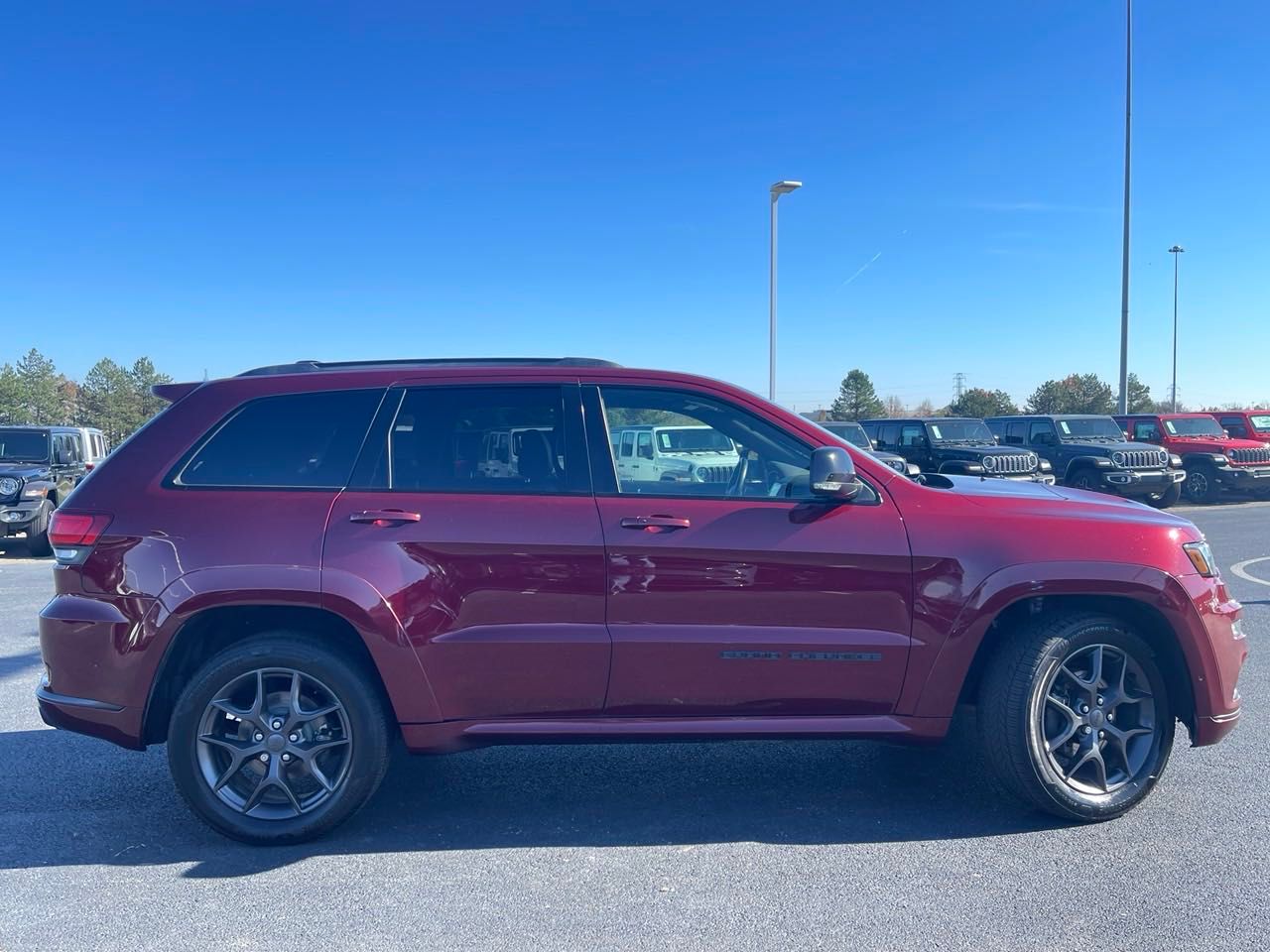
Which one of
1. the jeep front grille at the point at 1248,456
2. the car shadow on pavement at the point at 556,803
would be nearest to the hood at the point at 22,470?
the car shadow on pavement at the point at 556,803

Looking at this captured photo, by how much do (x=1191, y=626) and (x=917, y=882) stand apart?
1553mm

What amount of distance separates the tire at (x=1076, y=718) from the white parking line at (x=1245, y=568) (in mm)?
6737

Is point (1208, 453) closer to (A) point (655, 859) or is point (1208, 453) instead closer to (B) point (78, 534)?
(A) point (655, 859)

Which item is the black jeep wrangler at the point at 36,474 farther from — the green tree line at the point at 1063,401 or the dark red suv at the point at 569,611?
the green tree line at the point at 1063,401

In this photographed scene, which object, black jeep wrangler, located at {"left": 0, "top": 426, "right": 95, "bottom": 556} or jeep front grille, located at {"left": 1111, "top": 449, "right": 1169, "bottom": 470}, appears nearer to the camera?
black jeep wrangler, located at {"left": 0, "top": 426, "right": 95, "bottom": 556}

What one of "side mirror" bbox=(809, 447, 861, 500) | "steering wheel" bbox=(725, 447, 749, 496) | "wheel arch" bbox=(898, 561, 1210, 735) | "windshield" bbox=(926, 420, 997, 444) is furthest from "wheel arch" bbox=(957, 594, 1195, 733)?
"windshield" bbox=(926, 420, 997, 444)

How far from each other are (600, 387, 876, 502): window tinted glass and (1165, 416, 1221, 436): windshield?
19059 millimetres

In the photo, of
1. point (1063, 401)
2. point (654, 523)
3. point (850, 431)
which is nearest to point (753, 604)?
point (654, 523)

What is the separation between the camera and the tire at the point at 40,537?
12602 mm

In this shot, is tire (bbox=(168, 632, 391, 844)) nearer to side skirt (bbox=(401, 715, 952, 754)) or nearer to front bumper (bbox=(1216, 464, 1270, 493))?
side skirt (bbox=(401, 715, 952, 754))

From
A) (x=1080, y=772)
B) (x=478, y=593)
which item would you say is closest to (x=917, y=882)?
(x=1080, y=772)

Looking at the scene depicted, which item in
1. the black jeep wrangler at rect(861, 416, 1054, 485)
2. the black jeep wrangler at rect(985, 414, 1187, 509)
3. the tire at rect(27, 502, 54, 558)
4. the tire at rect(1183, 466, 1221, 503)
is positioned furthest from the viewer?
the tire at rect(1183, 466, 1221, 503)

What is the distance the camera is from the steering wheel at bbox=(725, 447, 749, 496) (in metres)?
3.80

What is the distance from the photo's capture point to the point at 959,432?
738 inches
